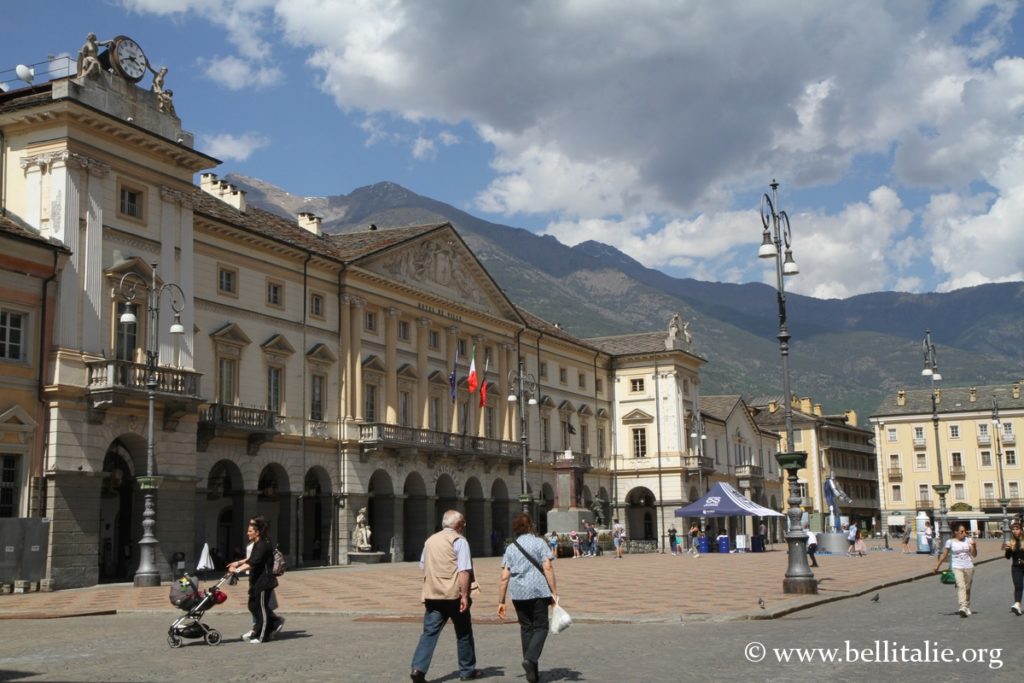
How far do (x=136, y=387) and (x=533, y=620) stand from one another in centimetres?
2376

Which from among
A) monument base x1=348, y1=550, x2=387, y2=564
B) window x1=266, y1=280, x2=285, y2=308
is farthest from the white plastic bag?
monument base x1=348, y1=550, x2=387, y2=564

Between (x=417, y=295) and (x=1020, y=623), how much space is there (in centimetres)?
3942

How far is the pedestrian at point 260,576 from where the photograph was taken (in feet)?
51.9

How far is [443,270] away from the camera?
57.8 m

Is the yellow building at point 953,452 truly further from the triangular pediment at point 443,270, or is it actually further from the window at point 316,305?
the window at point 316,305

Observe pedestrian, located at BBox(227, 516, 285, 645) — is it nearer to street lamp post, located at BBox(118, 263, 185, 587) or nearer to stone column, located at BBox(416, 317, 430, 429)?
street lamp post, located at BBox(118, 263, 185, 587)

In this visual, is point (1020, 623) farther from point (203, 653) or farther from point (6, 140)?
point (6, 140)

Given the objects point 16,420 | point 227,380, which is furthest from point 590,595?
point 227,380

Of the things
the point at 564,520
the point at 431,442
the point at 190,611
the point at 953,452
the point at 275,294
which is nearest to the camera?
the point at 190,611

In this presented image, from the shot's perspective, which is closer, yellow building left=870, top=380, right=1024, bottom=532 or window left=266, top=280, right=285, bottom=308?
window left=266, top=280, right=285, bottom=308

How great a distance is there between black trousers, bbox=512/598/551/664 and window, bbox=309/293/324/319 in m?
37.0

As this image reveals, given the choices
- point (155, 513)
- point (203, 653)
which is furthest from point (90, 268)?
point (203, 653)

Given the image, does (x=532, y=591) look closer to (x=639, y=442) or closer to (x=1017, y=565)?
(x=1017, y=565)

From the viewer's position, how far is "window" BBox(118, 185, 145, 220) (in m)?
34.2
